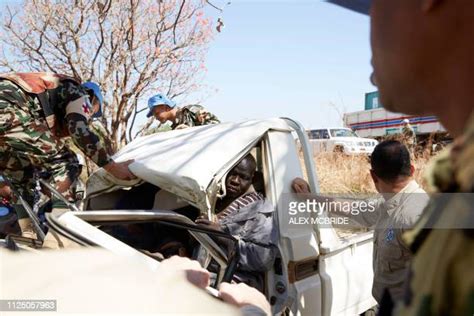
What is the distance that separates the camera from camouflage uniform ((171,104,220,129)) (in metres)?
5.22

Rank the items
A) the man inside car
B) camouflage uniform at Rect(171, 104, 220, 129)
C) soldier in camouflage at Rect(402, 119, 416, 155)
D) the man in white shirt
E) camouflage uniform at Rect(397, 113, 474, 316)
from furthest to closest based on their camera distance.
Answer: soldier in camouflage at Rect(402, 119, 416, 155), camouflage uniform at Rect(171, 104, 220, 129), the man inside car, the man in white shirt, camouflage uniform at Rect(397, 113, 474, 316)

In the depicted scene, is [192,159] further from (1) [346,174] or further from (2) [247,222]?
(1) [346,174]

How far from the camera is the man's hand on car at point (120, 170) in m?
2.94

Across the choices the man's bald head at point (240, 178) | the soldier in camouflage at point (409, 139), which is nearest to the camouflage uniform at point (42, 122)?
the man's bald head at point (240, 178)

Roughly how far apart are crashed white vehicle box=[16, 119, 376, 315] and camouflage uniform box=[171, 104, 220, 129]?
1.90m

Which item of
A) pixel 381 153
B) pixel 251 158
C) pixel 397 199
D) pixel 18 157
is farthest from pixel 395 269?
pixel 18 157

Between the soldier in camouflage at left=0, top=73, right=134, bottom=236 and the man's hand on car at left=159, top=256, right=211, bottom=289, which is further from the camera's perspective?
the soldier in camouflage at left=0, top=73, right=134, bottom=236

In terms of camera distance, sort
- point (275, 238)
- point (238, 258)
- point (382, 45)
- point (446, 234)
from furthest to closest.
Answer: point (275, 238) → point (238, 258) → point (382, 45) → point (446, 234)

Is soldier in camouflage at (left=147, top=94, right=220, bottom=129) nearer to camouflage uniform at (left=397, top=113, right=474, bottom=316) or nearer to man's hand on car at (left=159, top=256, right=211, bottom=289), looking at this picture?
man's hand on car at (left=159, top=256, right=211, bottom=289)

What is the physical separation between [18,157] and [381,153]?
2775 mm

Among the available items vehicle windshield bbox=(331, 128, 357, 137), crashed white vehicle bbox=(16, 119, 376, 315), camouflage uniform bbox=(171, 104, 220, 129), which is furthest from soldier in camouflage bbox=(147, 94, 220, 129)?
vehicle windshield bbox=(331, 128, 357, 137)

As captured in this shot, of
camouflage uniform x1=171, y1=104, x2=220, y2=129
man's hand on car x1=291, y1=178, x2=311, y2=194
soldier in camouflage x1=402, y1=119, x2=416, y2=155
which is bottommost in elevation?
soldier in camouflage x1=402, y1=119, x2=416, y2=155

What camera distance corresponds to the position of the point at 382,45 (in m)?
0.66

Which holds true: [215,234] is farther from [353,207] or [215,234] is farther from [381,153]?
[353,207]
